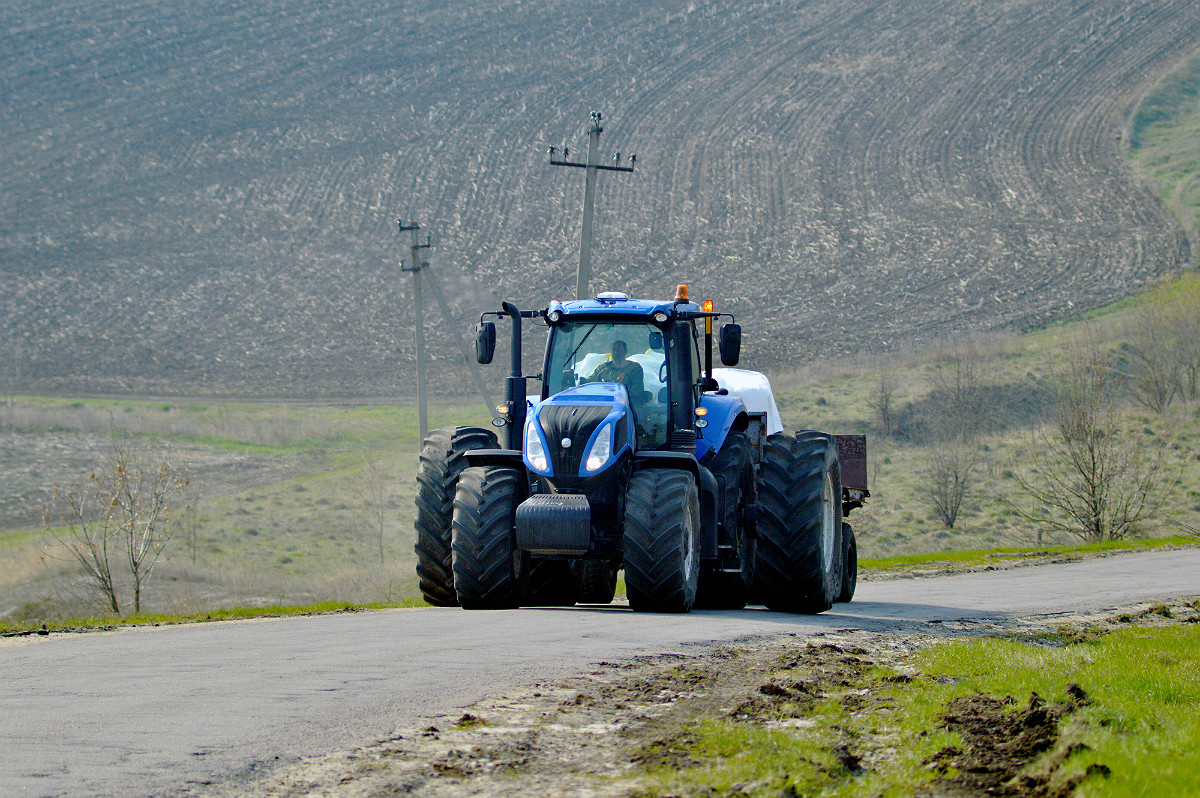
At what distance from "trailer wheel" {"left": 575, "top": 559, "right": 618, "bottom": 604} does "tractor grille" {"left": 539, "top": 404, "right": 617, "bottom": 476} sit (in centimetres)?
180

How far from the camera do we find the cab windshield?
13391 millimetres

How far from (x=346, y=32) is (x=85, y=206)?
86.5 ft

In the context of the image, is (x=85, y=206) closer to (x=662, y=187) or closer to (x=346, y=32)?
(x=346, y=32)

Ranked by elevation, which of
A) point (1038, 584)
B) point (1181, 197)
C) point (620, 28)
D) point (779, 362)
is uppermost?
point (620, 28)

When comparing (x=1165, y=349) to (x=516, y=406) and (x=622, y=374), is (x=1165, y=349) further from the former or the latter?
(x=516, y=406)

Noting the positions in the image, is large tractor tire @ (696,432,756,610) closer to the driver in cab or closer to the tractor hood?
the driver in cab

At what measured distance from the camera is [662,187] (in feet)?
230

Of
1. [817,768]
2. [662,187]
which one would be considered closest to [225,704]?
[817,768]

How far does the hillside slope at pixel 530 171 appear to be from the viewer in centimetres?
5884

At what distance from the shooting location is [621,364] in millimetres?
13492

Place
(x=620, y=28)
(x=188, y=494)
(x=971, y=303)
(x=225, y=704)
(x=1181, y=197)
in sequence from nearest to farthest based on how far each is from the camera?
(x=225, y=704), (x=188, y=494), (x=971, y=303), (x=1181, y=197), (x=620, y=28)

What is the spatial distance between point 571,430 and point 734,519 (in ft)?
7.77

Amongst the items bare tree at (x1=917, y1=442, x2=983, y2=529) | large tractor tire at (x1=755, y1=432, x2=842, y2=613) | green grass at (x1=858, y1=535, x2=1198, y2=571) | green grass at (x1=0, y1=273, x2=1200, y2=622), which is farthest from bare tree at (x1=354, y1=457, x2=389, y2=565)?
large tractor tire at (x1=755, y1=432, x2=842, y2=613)

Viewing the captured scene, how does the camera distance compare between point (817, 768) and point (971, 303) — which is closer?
point (817, 768)
